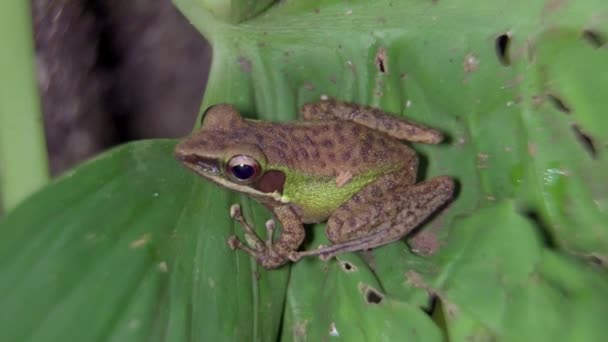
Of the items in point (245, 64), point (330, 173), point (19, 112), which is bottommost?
point (330, 173)

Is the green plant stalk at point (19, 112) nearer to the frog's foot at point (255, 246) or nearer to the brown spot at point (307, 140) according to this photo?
the frog's foot at point (255, 246)

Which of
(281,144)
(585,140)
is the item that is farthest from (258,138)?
(585,140)

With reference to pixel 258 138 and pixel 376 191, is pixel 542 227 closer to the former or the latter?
pixel 376 191

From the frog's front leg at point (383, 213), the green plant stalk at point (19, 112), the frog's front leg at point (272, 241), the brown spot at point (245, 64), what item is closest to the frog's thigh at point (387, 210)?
the frog's front leg at point (383, 213)

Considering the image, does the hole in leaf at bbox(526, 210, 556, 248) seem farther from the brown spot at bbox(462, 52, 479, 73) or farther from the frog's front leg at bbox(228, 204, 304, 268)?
the frog's front leg at bbox(228, 204, 304, 268)

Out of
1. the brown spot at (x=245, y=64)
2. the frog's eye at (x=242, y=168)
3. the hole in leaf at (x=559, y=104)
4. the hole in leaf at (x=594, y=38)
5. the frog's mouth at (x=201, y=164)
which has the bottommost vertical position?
the frog's eye at (x=242, y=168)

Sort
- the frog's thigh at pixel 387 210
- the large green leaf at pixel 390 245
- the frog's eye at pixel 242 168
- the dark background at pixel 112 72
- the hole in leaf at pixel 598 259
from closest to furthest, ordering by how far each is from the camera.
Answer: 1. the large green leaf at pixel 390 245
2. the hole in leaf at pixel 598 259
3. the frog's eye at pixel 242 168
4. the frog's thigh at pixel 387 210
5. the dark background at pixel 112 72

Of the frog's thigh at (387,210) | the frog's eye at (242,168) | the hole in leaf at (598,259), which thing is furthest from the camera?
the frog's thigh at (387,210)

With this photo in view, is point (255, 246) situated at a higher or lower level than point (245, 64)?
lower
